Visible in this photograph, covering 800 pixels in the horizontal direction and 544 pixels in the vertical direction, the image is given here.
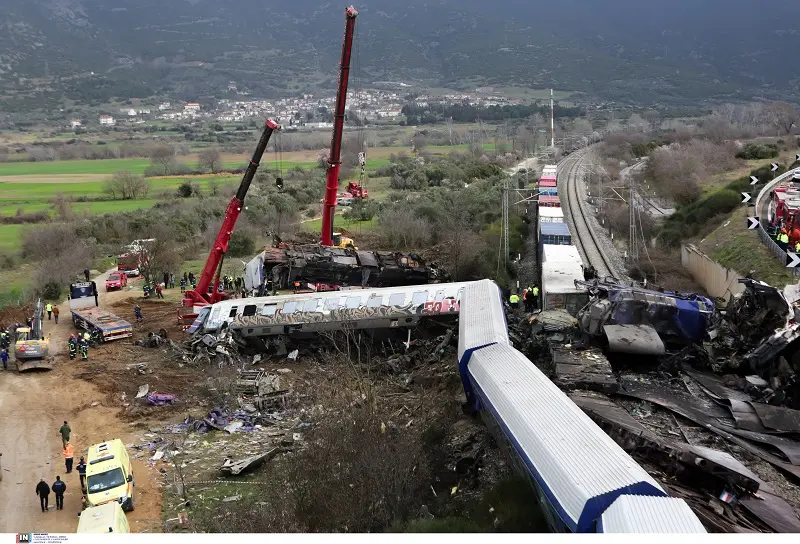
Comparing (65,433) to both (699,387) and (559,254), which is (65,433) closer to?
(699,387)

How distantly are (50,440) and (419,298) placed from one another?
12.8 metres

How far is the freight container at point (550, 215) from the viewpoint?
Answer: 138ft

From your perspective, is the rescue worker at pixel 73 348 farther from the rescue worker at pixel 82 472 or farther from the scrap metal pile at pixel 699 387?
the scrap metal pile at pixel 699 387

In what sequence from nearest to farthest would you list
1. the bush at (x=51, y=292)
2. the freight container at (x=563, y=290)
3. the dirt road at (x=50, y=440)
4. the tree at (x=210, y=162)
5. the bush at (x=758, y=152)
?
the dirt road at (x=50, y=440)
the freight container at (x=563, y=290)
the bush at (x=51, y=292)
the bush at (x=758, y=152)
the tree at (x=210, y=162)

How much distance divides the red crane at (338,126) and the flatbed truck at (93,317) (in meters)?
11.3

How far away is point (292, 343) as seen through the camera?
27.0 m

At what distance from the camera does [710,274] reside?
32250 mm

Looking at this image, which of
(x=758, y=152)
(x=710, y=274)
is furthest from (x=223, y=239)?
(x=758, y=152)

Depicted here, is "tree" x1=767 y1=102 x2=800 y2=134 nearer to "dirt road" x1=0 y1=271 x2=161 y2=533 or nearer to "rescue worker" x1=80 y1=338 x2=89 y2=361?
"rescue worker" x1=80 y1=338 x2=89 y2=361

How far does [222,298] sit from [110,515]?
18992mm

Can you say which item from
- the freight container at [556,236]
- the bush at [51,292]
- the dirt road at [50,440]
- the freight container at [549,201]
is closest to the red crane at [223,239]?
the dirt road at [50,440]

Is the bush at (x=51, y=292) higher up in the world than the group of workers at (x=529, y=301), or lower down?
lower down

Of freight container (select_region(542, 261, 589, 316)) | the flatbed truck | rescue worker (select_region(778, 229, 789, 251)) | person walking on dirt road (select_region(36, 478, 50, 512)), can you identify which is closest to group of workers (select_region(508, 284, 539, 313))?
freight container (select_region(542, 261, 589, 316))
